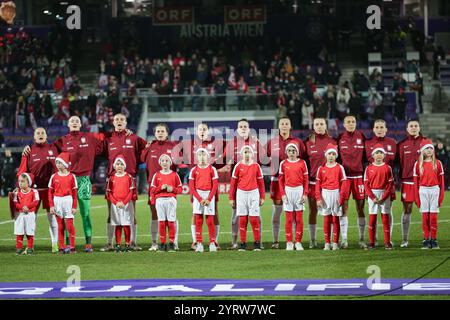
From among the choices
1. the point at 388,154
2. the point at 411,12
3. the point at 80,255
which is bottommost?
the point at 80,255

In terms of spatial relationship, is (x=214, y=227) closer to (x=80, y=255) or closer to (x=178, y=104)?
(x=80, y=255)

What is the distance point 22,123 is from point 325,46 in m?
11.8

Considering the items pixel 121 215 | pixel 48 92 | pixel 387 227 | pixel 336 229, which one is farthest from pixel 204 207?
pixel 48 92

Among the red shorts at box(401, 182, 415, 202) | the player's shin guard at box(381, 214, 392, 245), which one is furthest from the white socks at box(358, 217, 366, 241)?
the red shorts at box(401, 182, 415, 202)

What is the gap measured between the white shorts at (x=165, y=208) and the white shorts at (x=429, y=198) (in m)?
3.71

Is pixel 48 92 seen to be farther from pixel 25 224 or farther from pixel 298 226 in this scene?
pixel 298 226

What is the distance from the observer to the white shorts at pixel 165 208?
15.0 meters

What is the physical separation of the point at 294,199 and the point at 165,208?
1954 mm

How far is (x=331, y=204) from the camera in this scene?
14.9 metres

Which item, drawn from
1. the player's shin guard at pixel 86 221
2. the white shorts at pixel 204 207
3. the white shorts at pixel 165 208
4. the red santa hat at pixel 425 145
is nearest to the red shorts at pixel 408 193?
the red santa hat at pixel 425 145

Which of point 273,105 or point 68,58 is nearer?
point 273,105

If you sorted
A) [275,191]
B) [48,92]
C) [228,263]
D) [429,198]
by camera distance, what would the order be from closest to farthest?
[228,263], [429,198], [275,191], [48,92]
